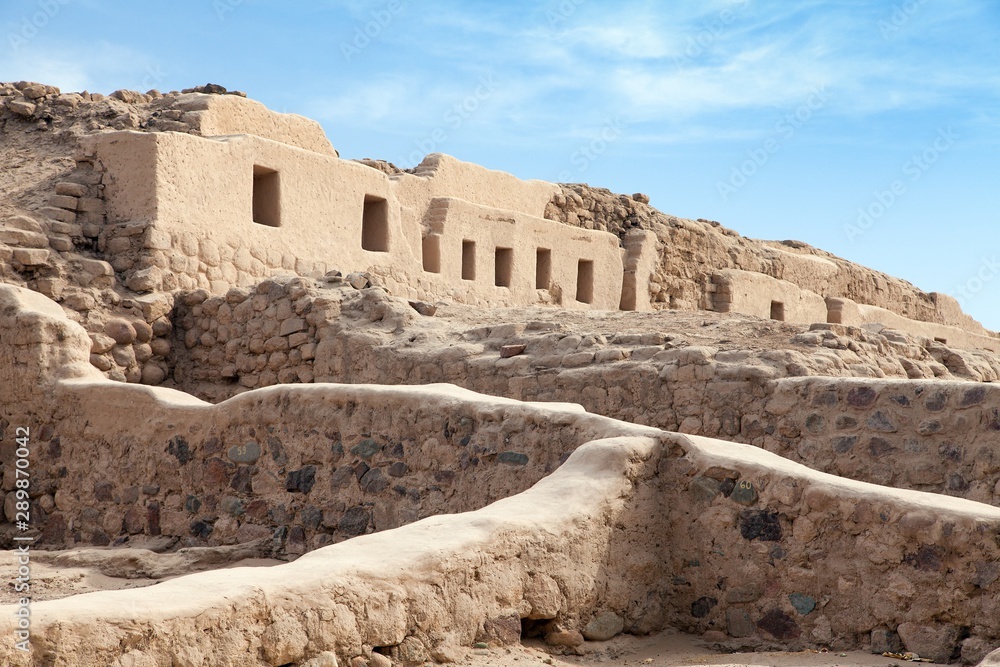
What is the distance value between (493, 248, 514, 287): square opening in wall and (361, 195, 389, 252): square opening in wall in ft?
6.73

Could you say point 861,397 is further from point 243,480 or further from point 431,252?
point 431,252

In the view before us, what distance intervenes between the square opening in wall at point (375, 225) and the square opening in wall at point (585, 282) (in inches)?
151

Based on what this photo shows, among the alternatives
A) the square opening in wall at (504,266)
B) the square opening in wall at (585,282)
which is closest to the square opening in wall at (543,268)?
the square opening in wall at (504,266)

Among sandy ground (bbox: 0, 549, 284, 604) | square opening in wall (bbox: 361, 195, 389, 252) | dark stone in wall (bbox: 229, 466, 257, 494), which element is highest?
square opening in wall (bbox: 361, 195, 389, 252)

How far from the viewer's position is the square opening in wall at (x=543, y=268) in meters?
Result: 13.4

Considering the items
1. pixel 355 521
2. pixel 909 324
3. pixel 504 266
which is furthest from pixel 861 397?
pixel 909 324

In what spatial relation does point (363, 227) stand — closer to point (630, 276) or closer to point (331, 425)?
point (630, 276)

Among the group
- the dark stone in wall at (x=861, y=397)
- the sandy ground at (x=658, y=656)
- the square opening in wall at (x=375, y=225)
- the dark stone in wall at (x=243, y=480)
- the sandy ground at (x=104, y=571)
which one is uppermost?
the square opening in wall at (x=375, y=225)

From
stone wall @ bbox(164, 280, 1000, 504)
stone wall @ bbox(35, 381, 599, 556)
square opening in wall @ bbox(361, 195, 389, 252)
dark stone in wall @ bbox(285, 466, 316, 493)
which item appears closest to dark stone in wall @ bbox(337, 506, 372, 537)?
stone wall @ bbox(35, 381, 599, 556)

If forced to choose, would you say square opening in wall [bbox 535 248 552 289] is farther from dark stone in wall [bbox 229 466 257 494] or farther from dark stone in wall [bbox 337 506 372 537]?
dark stone in wall [bbox 337 506 372 537]

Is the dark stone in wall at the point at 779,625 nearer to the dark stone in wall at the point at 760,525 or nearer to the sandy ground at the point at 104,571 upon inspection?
the dark stone in wall at the point at 760,525

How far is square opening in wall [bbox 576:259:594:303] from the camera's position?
46.9 ft

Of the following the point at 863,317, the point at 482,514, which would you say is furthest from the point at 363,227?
the point at 863,317

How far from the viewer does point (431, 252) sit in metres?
11.8
